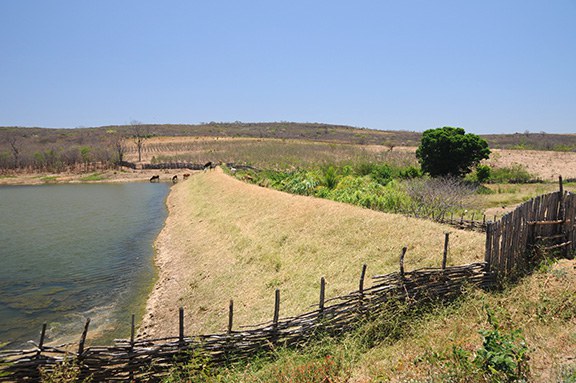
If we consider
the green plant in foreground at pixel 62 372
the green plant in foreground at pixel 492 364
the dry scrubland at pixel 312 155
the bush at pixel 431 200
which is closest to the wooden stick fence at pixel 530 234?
the green plant in foreground at pixel 492 364

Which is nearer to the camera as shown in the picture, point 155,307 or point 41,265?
point 155,307

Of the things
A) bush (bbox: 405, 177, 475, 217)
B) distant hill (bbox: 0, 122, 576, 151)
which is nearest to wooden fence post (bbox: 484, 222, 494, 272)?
bush (bbox: 405, 177, 475, 217)

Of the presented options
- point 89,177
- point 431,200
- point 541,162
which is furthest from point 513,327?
point 89,177

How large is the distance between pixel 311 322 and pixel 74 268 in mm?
12753

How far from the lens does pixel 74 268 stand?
51.2ft

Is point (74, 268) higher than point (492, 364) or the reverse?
the reverse

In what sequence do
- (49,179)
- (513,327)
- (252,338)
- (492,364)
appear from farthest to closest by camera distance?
(49,179) < (252,338) < (513,327) < (492,364)

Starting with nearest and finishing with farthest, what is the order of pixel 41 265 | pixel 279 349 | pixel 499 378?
pixel 499 378 → pixel 279 349 → pixel 41 265

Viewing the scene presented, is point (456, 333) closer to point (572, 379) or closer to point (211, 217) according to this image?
point (572, 379)

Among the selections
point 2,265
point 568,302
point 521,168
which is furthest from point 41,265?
point 521,168

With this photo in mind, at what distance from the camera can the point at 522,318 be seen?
592 cm

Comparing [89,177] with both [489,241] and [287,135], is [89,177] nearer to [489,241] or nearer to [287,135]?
[489,241]

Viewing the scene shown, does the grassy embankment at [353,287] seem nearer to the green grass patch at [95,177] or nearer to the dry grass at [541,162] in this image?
the dry grass at [541,162]

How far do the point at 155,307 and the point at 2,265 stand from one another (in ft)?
29.4
